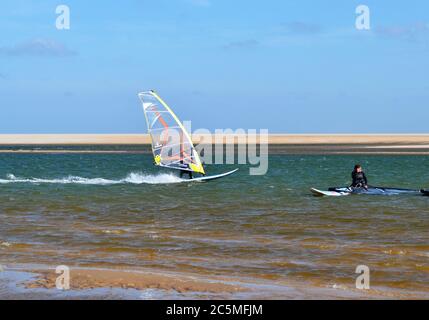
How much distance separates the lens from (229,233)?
16344mm

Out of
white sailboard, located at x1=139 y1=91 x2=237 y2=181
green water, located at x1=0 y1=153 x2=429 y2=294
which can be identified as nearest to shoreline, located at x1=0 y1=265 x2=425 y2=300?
green water, located at x1=0 y1=153 x2=429 y2=294

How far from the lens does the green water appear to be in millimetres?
12078

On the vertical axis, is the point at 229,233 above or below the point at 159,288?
below

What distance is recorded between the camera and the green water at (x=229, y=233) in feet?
39.6

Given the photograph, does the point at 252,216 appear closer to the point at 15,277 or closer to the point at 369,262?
the point at 369,262

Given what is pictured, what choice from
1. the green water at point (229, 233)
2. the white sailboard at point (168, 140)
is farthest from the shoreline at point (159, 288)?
the white sailboard at point (168, 140)

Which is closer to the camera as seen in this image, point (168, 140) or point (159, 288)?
point (159, 288)

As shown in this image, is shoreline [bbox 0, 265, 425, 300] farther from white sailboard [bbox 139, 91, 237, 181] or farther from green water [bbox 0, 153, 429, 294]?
white sailboard [bbox 139, 91, 237, 181]

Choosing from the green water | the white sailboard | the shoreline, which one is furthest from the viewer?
the white sailboard

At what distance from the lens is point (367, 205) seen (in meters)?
22.3

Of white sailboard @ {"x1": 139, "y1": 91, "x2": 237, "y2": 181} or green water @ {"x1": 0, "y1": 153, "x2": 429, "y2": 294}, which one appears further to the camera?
white sailboard @ {"x1": 139, "y1": 91, "x2": 237, "y2": 181}

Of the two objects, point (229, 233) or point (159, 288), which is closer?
point (159, 288)
